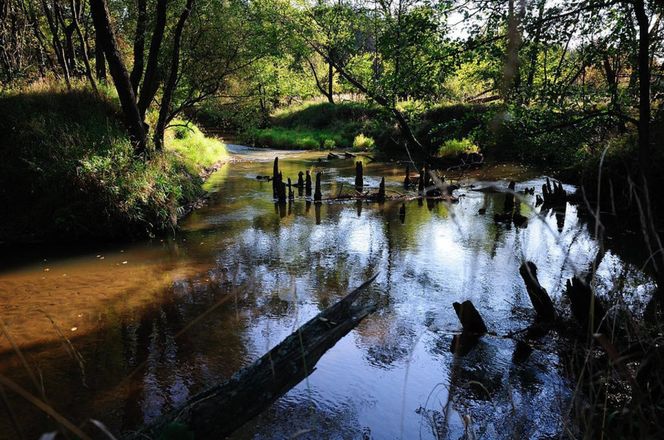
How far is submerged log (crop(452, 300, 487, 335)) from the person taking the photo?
5.97 metres

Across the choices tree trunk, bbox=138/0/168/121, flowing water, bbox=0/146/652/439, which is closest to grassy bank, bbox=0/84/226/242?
flowing water, bbox=0/146/652/439

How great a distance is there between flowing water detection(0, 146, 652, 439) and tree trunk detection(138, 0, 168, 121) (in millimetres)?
4017

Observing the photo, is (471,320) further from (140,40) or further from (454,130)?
(140,40)

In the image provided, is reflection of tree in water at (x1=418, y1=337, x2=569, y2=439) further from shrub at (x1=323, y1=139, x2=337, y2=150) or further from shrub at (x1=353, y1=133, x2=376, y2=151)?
shrub at (x1=323, y1=139, x2=337, y2=150)

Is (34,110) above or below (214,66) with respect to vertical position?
below

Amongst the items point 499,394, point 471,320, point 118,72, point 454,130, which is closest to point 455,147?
point 454,130

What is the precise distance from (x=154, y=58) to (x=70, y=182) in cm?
459

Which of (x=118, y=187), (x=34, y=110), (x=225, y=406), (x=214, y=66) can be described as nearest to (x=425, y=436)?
(x=225, y=406)

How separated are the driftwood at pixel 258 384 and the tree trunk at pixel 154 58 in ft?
40.8

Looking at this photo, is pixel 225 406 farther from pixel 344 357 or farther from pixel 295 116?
pixel 295 116

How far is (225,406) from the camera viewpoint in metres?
2.39

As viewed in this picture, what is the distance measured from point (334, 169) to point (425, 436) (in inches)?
745

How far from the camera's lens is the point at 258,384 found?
2525mm

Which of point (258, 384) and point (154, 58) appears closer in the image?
point (258, 384)
